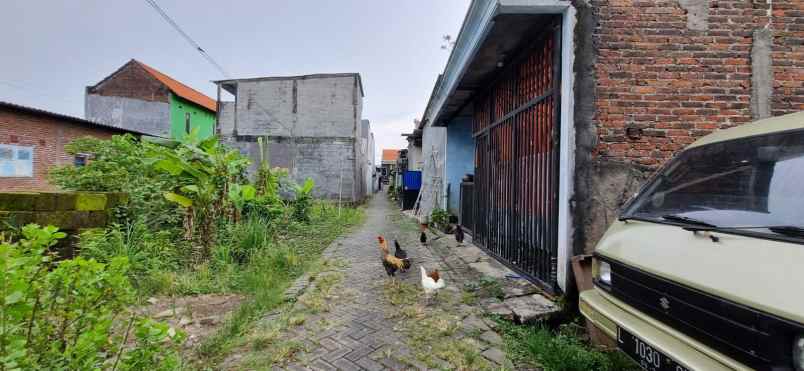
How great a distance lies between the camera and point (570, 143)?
3.53 m

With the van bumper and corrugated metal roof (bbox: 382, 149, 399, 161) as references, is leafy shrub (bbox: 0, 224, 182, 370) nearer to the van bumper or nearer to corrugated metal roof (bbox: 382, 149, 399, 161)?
the van bumper

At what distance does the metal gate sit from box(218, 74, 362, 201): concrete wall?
12.0 m

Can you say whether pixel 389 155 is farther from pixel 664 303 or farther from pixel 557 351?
pixel 664 303

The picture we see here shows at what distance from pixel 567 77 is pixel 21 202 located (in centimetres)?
633

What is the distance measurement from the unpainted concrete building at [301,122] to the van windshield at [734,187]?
1561cm

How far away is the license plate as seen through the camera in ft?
5.64

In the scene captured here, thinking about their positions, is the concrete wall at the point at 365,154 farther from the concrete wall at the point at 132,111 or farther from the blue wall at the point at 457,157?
the concrete wall at the point at 132,111

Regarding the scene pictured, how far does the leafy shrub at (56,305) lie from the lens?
4.50 ft

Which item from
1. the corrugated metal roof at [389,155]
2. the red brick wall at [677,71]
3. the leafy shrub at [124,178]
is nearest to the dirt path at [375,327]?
the red brick wall at [677,71]

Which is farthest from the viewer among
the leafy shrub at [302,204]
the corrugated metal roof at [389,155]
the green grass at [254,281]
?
the corrugated metal roof at [389,155]

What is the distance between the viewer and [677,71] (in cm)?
357

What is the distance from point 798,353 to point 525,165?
353cm

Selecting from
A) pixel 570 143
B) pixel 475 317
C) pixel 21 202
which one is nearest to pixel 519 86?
pixel 570 143

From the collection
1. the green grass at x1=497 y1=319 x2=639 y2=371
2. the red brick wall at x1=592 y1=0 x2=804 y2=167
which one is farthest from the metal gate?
the green grass at x1=497 y1=319 x2=639 y2=371
